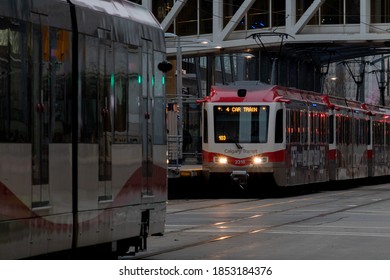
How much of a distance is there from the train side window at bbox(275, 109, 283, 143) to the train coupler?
4.70 ft

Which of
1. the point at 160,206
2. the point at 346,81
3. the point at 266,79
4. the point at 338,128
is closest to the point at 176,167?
the point at 338,128

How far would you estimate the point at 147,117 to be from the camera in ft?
44.7

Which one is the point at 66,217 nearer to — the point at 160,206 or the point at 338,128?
the point at 160,206

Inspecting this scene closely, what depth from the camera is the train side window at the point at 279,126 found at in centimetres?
3416

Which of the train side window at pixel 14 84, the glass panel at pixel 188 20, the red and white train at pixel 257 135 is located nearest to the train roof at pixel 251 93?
the red and white train at pixel 257 135

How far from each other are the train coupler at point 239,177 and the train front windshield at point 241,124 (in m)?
0.98

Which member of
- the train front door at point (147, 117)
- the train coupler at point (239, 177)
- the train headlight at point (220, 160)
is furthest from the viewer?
the train headlight at point (220, 160)

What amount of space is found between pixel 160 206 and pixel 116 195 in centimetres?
170

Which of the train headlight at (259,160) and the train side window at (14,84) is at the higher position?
the train side window at (14,84)

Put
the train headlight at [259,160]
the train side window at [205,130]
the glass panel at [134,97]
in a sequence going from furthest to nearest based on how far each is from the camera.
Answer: the train side window at [205,130] < the train headlight at [259,160] < the glass panel at [134,97]

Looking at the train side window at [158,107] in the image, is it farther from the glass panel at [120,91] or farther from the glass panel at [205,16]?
the glass panel at [205,16]

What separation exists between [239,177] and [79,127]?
893 inches

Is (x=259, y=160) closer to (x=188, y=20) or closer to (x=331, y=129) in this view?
(x=331, y=129)

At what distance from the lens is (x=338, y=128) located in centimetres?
4141
